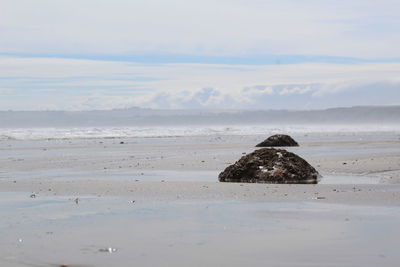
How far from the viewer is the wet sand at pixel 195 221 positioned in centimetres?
623

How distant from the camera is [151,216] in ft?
28.3

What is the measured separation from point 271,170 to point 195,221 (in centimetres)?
527

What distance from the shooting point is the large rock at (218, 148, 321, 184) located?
13062 millimetres

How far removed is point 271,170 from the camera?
13.2m

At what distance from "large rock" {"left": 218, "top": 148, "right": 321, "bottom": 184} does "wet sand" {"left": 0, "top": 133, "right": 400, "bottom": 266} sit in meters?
0.60

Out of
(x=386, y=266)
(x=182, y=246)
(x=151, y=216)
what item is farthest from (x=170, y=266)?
(x=151, y=216)

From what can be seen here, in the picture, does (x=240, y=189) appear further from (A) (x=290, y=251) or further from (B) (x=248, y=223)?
(A) (x=290, y=251)

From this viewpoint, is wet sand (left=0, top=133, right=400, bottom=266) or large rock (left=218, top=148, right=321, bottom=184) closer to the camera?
wet sand (left=0, top=133, right=400, bottom=266)

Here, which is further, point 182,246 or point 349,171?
point 349,171

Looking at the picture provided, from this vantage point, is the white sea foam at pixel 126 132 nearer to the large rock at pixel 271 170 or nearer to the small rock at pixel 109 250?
the large rock at pixel 271 170

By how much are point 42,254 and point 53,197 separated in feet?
15.1

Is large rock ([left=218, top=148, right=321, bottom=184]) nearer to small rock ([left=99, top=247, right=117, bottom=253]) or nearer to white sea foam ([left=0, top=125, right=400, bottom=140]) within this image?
small rock ([left=99, top=247, right=117, bottom=253])

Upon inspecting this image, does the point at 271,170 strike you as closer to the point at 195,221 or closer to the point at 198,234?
the point at 195,221

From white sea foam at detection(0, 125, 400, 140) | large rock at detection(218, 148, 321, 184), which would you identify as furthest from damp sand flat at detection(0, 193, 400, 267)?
white sea foam at detection(0, 125, 400, 140)
